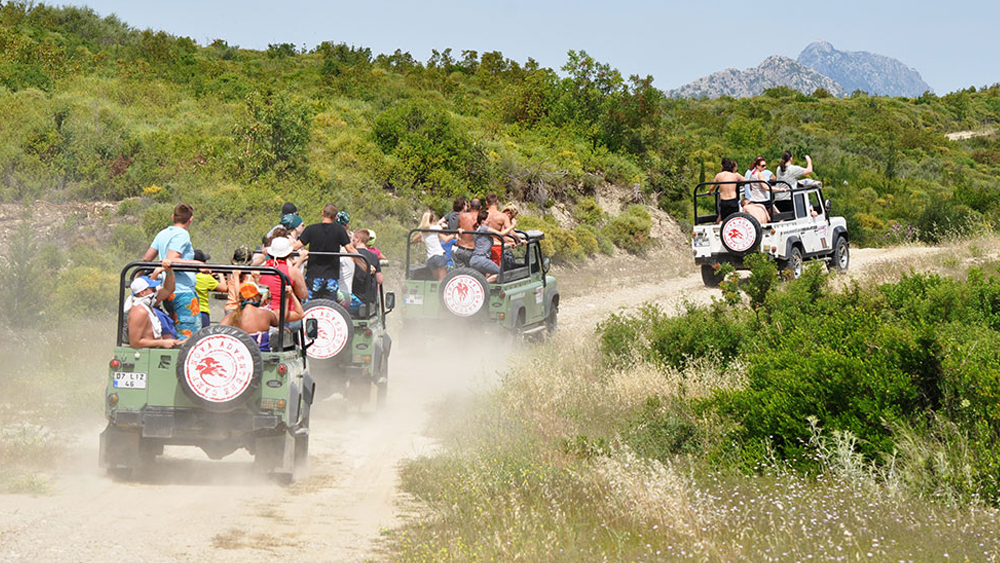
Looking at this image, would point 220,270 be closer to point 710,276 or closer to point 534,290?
point 534,290

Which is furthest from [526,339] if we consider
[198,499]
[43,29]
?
[43,29]

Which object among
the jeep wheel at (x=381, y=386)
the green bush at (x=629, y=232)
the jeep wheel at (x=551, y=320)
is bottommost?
the jeep wheel at (x=381, y=386)

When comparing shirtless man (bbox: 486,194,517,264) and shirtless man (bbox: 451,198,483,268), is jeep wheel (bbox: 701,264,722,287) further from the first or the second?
shirtless man (bbox: 451,198,483,268)

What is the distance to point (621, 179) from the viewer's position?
29719 millimetres

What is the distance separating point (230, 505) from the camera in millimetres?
7477

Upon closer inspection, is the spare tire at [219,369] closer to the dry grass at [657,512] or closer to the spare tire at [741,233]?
the dry grass at [657,512]

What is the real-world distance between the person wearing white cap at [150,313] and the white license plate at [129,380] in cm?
25

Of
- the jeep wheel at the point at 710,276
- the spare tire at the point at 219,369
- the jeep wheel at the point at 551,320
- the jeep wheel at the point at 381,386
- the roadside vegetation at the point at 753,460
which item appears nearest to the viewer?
the roadside vegetation at the point at 753,460

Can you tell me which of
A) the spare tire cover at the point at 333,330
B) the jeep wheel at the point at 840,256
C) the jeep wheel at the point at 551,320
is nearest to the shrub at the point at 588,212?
the jeep wheel at the point at 840,256

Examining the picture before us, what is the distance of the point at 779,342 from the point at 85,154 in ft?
48.9

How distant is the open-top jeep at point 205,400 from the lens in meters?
7.74

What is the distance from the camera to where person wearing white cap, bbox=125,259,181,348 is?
26.6ft

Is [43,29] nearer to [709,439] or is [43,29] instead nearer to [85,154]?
[85,154]

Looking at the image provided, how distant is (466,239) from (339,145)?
11406mm
